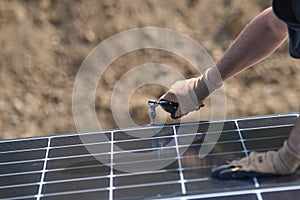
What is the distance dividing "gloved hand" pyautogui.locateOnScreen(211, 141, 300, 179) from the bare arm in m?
0.40

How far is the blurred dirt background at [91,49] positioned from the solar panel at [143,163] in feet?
6.14

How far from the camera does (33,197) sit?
65.7 inches

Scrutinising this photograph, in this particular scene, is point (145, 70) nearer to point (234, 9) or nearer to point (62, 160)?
point (234, 9)

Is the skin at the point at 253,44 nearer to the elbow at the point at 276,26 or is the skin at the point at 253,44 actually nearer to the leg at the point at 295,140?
the elbow at the point at 276,26

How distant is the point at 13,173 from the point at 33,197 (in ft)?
0.63

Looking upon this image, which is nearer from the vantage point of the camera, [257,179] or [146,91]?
[257,179]

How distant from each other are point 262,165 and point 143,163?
378mm

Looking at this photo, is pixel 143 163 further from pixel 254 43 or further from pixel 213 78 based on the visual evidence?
pixel 254 43

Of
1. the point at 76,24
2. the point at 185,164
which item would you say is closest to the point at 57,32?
the point at 76,24

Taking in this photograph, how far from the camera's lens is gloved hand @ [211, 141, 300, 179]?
1.59 m

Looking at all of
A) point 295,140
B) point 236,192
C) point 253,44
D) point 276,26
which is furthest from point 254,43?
point 236,192

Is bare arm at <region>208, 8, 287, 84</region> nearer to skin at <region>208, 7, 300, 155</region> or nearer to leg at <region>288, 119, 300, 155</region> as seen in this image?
skin at <region>208, 7, 300, 155</region>

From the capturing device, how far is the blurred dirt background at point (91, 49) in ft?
12.9

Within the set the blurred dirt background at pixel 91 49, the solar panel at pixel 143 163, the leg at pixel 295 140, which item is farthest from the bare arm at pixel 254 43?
the blurred dirt background at pixel 91 49
